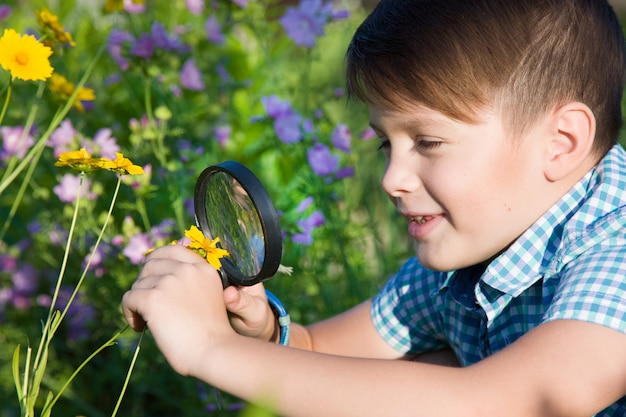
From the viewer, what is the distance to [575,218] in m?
1.47

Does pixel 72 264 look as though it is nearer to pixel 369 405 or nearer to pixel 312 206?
pixel 312 206

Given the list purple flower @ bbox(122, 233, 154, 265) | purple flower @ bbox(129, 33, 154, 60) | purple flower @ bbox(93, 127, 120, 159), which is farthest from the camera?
purple flower @ bbox(129, 33, 154, 60)

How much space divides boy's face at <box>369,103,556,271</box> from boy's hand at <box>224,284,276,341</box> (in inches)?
11.7

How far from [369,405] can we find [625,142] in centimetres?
228

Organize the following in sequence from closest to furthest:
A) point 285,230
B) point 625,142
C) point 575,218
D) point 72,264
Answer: point 575,218
point 285,230
point 72,264
point 625,142

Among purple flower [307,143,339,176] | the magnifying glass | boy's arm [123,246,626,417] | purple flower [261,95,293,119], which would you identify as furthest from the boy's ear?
purple flower [261,95,293,119]

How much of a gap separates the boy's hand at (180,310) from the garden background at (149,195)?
1.33 feet

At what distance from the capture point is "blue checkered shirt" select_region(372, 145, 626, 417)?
134cm

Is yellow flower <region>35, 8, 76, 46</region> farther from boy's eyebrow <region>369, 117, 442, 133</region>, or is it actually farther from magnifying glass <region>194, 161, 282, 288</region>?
boy's eyebrow <region>369, 117, 442, 133</region>

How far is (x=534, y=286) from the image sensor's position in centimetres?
156

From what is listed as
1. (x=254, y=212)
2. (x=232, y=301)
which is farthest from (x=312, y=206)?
(x=254, y=212)

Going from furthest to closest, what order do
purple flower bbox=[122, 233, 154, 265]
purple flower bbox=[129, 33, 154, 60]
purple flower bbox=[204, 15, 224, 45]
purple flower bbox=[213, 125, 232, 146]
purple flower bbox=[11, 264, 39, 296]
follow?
purple flower bbox=[204, 15, 224, 45] < purple flower bbox=[213, 125, 232, 146] < purple flower bbox=[11, 264, 39, 296] < purple flower bbox=[129, 33, 154, 60] < purple flower bbox=[122, 233, 154, 265]

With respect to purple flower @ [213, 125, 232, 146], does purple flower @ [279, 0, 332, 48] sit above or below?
above

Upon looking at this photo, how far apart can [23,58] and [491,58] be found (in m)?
0.77
